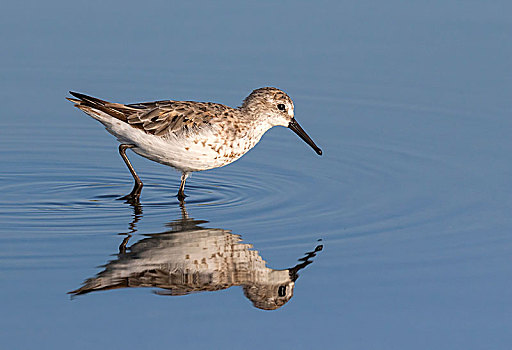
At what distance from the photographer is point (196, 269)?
8.73 m

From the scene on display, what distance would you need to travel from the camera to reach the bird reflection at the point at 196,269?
834 cm

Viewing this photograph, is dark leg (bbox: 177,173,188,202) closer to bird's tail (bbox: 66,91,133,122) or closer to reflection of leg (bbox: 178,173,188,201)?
reflection of leg (bbox: 178,173,188,201)

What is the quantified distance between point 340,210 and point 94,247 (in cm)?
277

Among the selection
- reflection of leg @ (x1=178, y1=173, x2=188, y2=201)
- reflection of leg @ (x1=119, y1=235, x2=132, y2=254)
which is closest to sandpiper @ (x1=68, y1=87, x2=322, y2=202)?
reflection of leg @ (x1=178, y1=173, x2=188, y2=201)

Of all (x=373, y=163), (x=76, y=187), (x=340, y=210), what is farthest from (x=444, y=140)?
(x=76, y=187)

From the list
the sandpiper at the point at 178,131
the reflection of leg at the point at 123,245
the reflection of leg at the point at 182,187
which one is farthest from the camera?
the reflection of leg at the point at 182,187

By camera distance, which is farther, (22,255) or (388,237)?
(388,237)

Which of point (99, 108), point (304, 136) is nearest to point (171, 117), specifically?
point (99, 108)

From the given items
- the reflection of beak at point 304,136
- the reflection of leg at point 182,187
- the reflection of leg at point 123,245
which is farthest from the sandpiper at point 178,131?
the reflection of leg at point 123,245

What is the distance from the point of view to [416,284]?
28.3 ft

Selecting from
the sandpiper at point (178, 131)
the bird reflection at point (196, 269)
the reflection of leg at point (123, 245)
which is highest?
the sandpiper at point (178, 131)

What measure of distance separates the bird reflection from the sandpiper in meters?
1.62

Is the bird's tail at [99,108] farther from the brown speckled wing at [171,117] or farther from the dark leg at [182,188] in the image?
the dark leg at [182,188]

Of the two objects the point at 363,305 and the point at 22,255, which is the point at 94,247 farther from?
the point at 363,305
